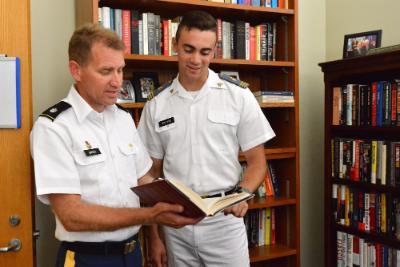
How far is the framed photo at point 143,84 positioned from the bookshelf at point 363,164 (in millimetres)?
982

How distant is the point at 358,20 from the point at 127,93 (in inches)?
60.7

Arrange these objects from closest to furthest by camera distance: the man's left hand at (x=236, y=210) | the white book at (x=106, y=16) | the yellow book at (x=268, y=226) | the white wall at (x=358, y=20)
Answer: the man's left hand at (x=236, y=210)
the white book at (x=106, y=16)
the white wall at (x=358, y=20)
the yellow book at (x=268, y=226)

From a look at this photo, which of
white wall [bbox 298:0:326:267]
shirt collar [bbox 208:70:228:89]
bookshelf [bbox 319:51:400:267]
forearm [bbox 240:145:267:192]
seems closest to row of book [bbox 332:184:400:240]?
bookshelf [bbox 319:51:400:267]

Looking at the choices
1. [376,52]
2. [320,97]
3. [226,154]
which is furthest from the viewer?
[320,97]

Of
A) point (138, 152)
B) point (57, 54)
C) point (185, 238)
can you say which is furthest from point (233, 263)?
point (57, 54)

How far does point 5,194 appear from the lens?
151 cm

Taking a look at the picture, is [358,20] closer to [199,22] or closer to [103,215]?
[199,22]

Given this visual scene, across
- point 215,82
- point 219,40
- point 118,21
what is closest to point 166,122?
point 215,82

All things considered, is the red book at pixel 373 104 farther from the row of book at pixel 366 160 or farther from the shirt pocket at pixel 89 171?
the shirt pocket at pixel 89 171

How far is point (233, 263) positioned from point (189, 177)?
409 mm

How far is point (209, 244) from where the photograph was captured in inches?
66.2

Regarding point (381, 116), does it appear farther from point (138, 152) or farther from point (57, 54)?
point (57, 54)

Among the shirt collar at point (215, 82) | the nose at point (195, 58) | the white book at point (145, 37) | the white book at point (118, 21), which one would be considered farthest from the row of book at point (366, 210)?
the white book at point (118, 21)

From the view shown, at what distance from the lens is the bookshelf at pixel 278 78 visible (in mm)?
2121
